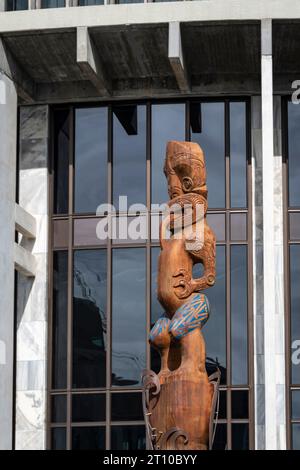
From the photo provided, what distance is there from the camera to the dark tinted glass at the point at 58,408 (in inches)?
1176

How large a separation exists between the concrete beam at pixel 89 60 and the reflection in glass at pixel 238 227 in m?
4.38

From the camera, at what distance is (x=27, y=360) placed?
30.2 metres

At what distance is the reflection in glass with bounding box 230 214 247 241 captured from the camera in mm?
30250

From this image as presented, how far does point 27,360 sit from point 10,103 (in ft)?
19.8

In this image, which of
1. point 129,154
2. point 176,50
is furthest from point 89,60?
point 129,154

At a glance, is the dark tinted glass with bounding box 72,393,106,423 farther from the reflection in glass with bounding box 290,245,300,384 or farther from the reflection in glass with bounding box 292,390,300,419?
the reflection in glass with bounding box 290,245,300,384

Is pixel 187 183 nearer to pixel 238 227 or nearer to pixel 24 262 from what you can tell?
pixel 238 227

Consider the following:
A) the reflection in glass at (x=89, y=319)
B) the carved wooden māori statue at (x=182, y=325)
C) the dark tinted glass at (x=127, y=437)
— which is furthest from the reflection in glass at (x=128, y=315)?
the carved wooden māori statue at (x=182, y=325)

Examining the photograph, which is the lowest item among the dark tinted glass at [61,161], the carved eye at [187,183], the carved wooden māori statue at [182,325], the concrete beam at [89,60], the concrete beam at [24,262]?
the carved wooden māori statue at [182,325]

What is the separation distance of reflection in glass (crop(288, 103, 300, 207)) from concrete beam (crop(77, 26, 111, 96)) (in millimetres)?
4545

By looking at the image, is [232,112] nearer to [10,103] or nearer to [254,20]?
[254,20]

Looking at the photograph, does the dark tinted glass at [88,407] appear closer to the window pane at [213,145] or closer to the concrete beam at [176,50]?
the window pane at [213,145]

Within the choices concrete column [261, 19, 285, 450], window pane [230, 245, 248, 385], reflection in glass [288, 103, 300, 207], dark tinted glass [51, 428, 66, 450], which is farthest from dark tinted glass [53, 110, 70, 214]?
reflection in glass [288, 103, 300, 207]

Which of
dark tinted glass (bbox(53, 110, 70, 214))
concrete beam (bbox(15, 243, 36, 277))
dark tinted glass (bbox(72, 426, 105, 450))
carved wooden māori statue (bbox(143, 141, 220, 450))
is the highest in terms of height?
dark tinted glass (bbox(53, 110, 70, 214))
